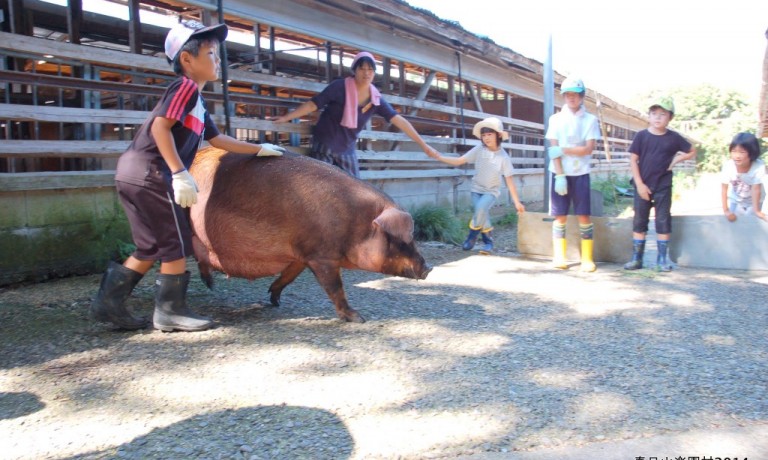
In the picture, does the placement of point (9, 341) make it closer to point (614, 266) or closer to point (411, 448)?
point (411, 448)

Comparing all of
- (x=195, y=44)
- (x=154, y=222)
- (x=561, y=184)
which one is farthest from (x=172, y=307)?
(x=561, y=184)

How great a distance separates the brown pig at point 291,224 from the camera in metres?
3.80

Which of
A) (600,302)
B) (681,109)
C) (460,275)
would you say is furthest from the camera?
(681,109)

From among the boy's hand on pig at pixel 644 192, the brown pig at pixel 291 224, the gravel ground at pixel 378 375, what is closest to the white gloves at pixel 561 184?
the boy's hand on pig at pixel 644 192

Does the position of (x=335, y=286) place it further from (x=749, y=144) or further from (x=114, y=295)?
(x=749, y=144)

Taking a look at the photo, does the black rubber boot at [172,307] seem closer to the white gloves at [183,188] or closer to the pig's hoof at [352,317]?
the white gloves at [183,188]

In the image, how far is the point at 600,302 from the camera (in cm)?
454

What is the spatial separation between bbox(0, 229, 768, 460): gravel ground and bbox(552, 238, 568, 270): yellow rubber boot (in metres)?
1.34

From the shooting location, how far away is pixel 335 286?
3844 millimetres

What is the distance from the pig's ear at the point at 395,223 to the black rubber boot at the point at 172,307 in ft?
3.89

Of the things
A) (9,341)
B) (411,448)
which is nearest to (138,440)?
(411,448)

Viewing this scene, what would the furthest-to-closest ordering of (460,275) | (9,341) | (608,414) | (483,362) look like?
(460,275) < (9,341) < (483,362) < (608,414)

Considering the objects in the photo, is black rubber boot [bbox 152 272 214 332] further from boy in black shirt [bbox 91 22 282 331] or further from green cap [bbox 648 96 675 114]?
green cap [bbox 648 96 675 114]

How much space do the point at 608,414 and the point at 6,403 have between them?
2446mm
